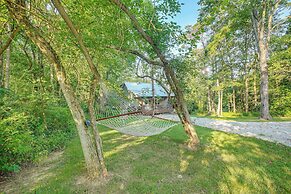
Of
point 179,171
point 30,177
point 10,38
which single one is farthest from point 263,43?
point 30,177

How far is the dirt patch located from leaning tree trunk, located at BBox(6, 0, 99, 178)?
89 cm

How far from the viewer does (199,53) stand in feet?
41.9

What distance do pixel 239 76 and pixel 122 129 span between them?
12.1 metres

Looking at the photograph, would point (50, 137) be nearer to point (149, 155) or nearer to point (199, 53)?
point (149, 155)

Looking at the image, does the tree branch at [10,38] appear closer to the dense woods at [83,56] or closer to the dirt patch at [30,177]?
the dense woods at [83,56]

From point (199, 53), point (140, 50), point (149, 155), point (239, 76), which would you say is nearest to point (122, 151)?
point (149, 155)

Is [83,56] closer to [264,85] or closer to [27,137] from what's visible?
[27,137]

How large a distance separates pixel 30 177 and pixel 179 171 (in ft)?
8.25

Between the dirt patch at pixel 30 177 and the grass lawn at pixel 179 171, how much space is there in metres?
0.01

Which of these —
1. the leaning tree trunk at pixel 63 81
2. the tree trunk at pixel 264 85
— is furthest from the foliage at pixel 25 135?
the tree trunk at pixel 264 85

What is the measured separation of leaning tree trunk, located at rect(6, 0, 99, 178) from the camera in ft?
7.60

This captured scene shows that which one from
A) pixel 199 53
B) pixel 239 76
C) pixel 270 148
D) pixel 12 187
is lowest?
pixel 12 187

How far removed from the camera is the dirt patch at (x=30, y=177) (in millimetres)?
2478

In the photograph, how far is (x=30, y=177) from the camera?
9.21ft
